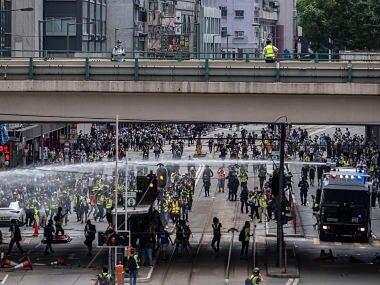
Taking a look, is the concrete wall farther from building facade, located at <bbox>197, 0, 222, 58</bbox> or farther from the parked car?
building facade, located at <bbox>197, 0, 222, 58</bbox>

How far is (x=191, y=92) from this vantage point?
50875mm

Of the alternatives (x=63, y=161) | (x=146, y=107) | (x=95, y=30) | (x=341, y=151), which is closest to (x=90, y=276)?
(x=146, y=107)

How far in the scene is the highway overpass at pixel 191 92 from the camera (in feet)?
166

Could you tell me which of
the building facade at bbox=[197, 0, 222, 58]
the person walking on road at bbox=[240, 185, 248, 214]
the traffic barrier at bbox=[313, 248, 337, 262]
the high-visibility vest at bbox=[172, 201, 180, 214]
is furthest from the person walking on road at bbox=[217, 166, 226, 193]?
the building facade at bbox=[197, 0, 222, 58]

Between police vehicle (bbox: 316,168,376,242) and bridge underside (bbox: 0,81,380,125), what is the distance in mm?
9761

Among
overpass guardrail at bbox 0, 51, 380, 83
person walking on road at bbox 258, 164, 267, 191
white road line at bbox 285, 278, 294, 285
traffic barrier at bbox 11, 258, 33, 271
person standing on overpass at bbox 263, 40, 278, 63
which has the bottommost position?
white road line at bbox 285, 278, 294, 285

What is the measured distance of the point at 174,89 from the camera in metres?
50.8

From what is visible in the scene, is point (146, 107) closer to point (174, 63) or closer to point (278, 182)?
point (174, 63)

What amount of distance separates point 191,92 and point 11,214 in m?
16.8

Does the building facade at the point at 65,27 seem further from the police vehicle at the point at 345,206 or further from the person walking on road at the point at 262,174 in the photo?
the police vehicle at the point at 345,206

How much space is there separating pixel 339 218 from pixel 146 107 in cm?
1260

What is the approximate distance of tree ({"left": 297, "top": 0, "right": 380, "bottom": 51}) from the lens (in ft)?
422

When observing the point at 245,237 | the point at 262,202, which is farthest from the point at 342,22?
the point at 245,237

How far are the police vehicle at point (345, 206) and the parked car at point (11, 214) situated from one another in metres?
13.7
